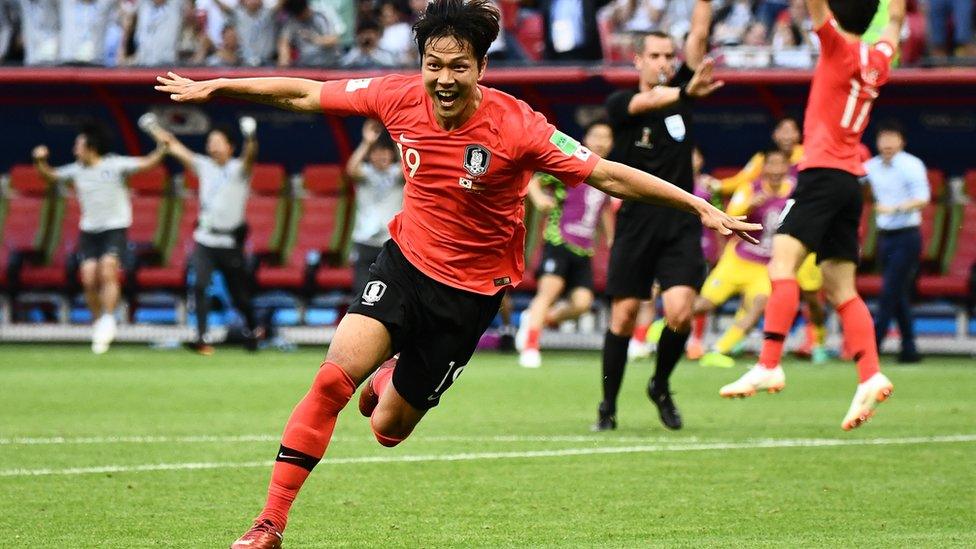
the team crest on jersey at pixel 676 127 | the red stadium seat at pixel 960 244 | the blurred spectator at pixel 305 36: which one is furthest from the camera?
the blurred spectator at pixel 305 36

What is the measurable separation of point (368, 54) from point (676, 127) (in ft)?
33.4

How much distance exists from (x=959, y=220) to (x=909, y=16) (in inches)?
101

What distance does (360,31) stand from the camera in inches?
803

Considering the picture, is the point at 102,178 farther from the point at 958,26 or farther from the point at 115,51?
the point at 958,26

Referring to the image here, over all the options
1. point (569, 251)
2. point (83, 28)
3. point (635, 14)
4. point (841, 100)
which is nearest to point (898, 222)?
point (569, 251)

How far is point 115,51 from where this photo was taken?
71.8ft

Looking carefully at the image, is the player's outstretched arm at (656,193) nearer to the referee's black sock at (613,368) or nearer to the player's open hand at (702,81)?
the player's open hand at (702,81)

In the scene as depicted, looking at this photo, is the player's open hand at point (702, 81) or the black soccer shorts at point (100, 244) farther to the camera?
the black soccer shorts at point (100, 244)

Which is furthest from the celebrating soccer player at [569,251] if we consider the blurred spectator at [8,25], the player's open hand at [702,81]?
the player's open hand at [702,81]

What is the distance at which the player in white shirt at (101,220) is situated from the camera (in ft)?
60.5

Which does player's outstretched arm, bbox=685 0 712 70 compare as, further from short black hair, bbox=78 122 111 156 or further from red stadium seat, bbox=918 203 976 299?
short black hair, bbox=78 122 111 156

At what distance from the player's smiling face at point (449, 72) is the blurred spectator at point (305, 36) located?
14.0 metres

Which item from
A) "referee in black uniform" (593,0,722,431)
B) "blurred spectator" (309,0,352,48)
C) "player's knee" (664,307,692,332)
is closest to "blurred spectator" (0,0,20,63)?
"blurred spectator" (309,0,352,48)

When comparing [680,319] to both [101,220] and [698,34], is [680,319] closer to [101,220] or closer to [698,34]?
[698,34]
